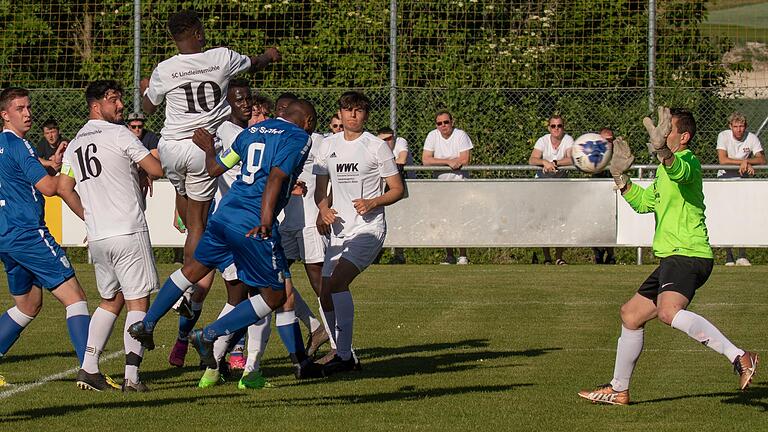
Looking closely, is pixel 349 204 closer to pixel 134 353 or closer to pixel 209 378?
pixel 209 378

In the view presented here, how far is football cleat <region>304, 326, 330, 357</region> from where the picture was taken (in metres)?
10.8

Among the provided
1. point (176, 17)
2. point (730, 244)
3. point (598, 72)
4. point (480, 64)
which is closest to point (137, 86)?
point (480, 64)

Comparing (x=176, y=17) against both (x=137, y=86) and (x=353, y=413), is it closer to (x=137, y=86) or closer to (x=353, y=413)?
(x=353, y=413)

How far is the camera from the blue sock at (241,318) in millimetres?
8831

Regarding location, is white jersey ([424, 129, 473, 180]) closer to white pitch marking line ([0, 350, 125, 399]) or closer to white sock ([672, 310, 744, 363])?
white pitch marking line ([0, 350, 125, 399])

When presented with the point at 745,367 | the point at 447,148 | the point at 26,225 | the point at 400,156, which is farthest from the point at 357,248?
the point at 447,148

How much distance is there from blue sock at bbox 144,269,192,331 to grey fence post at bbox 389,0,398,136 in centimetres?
1117

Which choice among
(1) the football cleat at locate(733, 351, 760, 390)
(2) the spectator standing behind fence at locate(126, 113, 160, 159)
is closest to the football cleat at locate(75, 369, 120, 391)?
(1) the football cleat at locate(733, 351, 760, 390)

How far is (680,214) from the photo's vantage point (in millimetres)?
8680

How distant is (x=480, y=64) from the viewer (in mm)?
21344

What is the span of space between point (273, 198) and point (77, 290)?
1.71 meters

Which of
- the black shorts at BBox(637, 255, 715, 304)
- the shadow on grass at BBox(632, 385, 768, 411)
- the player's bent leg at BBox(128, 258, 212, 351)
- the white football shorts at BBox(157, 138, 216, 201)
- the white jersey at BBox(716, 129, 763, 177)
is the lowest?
the shadow on grass at BBox(632, 385, 768, 411)

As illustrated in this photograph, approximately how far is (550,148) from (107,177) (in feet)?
39.2

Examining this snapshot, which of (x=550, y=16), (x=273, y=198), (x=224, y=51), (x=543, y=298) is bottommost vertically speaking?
(x=543, y=298)
